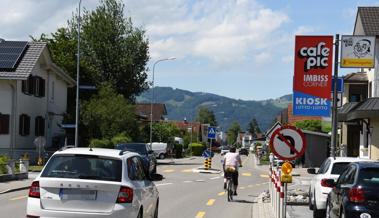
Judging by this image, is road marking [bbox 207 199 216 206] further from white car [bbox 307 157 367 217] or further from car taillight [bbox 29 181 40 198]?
car taillight [bbox 29 181 40 198]

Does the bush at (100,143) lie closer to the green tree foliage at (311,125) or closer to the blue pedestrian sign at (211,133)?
the blue pedestrian sign at (211,133)

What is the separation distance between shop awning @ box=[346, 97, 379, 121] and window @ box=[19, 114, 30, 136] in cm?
2103

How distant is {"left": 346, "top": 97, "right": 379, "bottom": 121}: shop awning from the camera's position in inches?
1286

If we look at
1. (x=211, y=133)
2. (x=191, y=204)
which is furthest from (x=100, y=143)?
(x=191, y=204)

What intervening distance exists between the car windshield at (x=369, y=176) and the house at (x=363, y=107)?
→ 72.0ft

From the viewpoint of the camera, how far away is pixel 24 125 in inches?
1694

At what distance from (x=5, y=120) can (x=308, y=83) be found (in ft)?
87.7

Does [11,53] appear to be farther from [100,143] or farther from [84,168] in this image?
[84,168]

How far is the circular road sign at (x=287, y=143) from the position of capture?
40.0 feet

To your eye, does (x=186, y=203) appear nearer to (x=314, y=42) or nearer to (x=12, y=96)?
(x=314, y=42)

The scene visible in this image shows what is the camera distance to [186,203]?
19.4 metres

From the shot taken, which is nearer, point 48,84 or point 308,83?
point 308,83

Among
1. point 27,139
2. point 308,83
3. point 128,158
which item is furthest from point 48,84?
point 128,158

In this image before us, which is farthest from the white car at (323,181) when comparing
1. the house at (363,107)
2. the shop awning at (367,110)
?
the house at (363,107)
